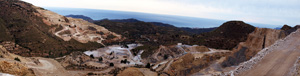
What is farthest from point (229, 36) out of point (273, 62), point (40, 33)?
point (40, 33)

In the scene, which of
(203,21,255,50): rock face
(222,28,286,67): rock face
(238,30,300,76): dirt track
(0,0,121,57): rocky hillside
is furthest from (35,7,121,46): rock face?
(238,30,300,76): dirt track

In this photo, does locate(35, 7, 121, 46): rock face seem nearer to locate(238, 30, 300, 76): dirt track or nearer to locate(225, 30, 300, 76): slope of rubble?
locate(225, 30, 300, 76): slope of rubble

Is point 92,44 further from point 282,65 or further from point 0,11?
point 282,65

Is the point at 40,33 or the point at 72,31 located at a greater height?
the point at 40,33

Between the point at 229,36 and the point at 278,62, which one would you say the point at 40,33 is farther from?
the point at 229,36

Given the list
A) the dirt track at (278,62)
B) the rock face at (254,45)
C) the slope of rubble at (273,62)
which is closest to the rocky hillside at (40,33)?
the rock face at (254,45)

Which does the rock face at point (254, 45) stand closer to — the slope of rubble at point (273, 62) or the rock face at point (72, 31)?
the slope of rubble at point (273, 62)
